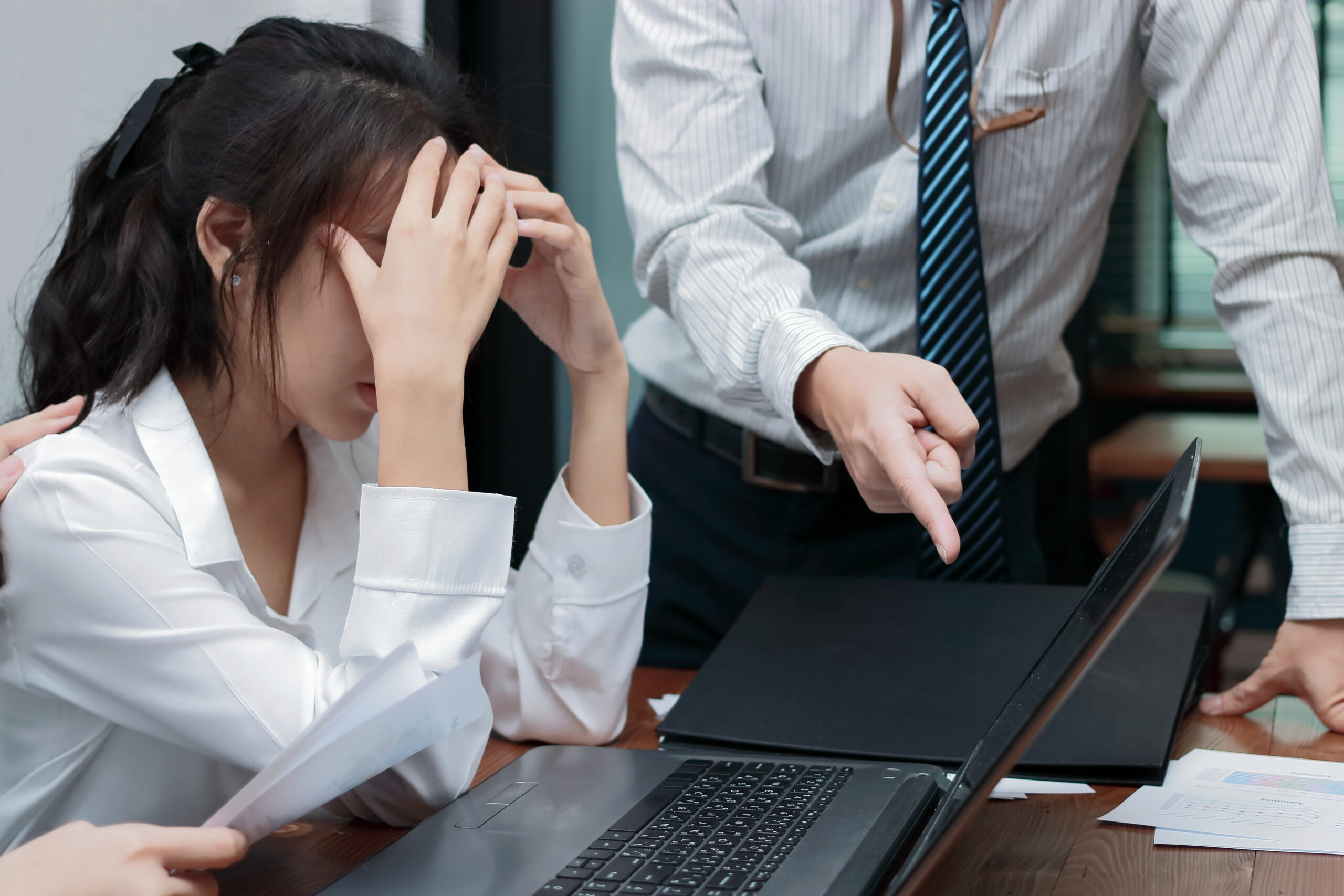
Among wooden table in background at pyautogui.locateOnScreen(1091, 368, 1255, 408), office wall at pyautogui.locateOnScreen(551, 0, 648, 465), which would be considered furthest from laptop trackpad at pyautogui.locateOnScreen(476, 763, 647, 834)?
wooden table in background at pyautogui.locateOnScreen(1091, 368, 1255, 408)

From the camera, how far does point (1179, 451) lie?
316 cm

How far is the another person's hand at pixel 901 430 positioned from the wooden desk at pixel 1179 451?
194cm

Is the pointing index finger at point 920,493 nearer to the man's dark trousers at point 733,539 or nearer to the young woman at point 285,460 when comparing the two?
the young woman at point 285,460

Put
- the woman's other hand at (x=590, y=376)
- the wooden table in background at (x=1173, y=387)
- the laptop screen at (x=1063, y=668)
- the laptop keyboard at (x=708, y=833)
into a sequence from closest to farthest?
the laptop screen at (x=1063, y=668) → the laptop keyboard at (x=708, y=833) → the woman's other hand at (x=590, y=376) → the wooden table in background at (x=1173, y=387)

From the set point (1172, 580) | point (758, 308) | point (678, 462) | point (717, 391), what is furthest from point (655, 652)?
point (1172, 580)

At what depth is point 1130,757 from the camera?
0.85m

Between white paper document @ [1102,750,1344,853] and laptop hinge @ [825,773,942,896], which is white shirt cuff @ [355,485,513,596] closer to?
laptop hinge @ [825,773,942,896]

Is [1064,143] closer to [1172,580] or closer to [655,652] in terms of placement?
[655,652]

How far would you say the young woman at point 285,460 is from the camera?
79 centimetres

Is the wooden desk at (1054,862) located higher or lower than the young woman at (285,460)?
lower

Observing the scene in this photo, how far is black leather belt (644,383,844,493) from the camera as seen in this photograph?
4.10 feet

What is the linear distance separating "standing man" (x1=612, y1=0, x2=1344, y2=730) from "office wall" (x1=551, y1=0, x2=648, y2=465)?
736mm

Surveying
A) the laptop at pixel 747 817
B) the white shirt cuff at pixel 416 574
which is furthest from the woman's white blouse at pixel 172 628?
the laptop at pixel 747 817

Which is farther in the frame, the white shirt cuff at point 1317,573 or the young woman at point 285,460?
the white shirt cuff at point 1317,573
